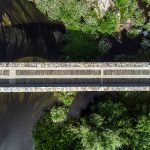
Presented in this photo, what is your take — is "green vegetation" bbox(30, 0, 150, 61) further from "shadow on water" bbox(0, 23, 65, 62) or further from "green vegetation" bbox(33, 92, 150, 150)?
"green vegetation" bbox(33, 92, 150, 150)

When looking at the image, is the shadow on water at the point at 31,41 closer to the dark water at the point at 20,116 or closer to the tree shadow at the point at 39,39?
the tree shadow at the point at 39,39

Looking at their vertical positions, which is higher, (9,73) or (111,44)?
(111,44)

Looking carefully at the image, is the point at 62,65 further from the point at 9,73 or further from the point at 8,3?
the point at 8,3

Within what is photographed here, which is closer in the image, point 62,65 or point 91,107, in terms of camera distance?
point 62,65

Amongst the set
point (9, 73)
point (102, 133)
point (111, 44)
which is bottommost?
point (102, 133)

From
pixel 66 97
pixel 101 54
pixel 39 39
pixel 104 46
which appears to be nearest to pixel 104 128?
pixel 66 97

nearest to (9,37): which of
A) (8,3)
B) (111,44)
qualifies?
(8,3)

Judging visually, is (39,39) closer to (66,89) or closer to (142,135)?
(66,89)
